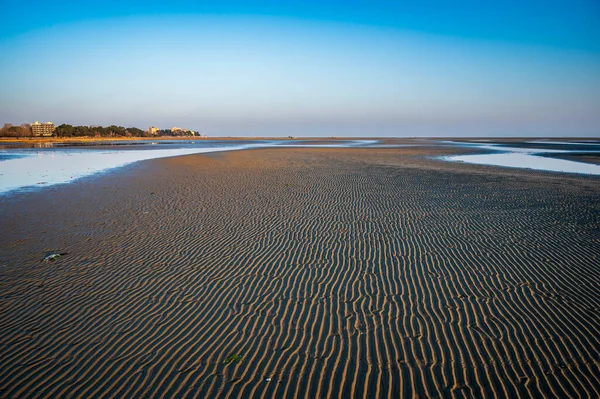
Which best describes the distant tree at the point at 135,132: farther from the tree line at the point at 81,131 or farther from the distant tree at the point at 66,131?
the distant tree at the point at 66,131

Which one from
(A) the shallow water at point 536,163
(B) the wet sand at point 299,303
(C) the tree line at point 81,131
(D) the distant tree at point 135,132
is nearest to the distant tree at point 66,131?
(C) the tree line at point 81,131

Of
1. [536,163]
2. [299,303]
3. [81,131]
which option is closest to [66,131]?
[81,131]

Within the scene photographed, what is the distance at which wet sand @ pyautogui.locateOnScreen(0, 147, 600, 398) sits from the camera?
390 centimetres

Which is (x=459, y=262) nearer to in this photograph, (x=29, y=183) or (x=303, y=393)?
(x=303, y=393)

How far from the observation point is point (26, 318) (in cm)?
509

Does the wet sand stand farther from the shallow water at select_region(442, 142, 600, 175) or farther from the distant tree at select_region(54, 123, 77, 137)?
the distant tree at select_region(54, 123, 77, 137)

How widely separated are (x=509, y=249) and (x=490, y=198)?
7.20 m

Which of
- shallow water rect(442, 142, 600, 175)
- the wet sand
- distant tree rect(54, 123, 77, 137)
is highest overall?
distant tree rect(54, 123, 77, 137)

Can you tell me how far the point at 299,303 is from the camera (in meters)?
5.66

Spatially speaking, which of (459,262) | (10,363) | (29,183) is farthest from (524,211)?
(29,183)

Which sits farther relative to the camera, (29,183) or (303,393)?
(29,183)

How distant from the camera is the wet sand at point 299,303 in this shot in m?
3.90

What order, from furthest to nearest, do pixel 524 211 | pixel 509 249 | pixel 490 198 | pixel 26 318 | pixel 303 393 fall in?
1. pixel 490 198
2. pixel 524 211
3. pixel 509 249
4. pixel 26 318
5. pixel 303 393

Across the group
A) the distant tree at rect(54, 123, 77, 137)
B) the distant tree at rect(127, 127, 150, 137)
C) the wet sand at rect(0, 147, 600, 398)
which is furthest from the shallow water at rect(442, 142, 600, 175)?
the distant tree at rect(127, 127, 150, 137)
